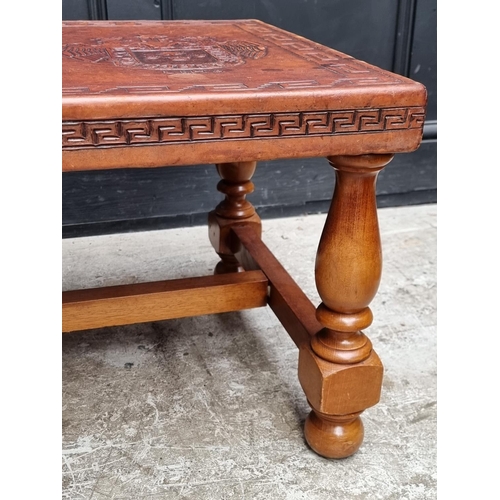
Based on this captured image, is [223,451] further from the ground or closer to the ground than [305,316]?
closer to the ground

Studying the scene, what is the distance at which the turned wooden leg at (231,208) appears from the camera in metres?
1.34

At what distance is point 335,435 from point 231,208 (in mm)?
576

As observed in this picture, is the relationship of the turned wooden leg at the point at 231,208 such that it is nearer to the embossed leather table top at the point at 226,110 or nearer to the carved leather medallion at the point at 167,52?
the carved leather medallion at the point at 167,52

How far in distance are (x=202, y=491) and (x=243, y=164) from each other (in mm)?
650

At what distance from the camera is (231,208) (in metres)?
1.37

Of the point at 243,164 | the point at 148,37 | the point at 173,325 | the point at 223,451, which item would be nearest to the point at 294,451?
the point at 223,451

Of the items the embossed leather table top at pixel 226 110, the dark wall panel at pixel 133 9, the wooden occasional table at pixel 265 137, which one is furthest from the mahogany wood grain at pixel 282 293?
the dark wall panel at pixel 133 9

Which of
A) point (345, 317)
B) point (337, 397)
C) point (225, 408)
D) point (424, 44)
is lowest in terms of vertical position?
point (225, 408)

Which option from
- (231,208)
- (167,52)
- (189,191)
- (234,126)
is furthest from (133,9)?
(234,126)

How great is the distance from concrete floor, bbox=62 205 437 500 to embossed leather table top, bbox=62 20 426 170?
0.47 metres

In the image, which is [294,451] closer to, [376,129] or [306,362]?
[306,362]

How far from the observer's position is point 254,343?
1271 millimetres

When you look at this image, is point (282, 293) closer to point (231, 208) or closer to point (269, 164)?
point (231, 208)

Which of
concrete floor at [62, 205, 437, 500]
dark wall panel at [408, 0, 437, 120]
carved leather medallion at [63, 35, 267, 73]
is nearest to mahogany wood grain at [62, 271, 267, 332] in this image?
concrete floor at [62, 205, 437, 500]
